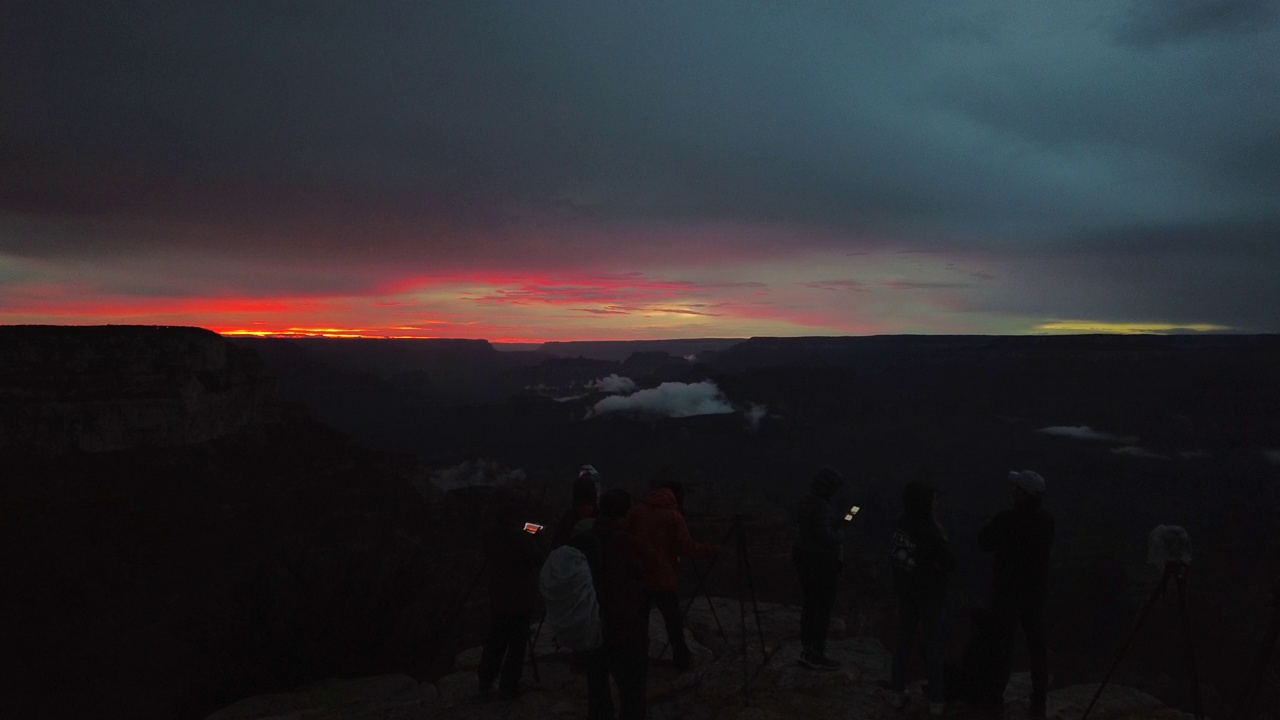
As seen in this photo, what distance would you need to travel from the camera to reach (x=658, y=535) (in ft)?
20.4

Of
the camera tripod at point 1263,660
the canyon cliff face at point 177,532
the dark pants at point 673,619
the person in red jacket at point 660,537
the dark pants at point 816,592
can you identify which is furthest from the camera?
the canyon cliff face at point 177,532

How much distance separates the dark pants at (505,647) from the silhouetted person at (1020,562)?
15.3ft

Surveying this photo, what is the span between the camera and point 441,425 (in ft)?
595

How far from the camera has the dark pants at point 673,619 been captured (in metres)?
6.44

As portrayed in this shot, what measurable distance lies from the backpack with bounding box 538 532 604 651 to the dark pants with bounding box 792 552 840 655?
272 cm

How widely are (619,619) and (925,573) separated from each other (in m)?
3.05

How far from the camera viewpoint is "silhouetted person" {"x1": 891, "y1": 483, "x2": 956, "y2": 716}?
5.80 metres

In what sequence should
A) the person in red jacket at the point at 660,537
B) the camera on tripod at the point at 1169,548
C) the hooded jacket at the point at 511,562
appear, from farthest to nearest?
the person in red jacket at the point at 660,537, the hooded jacket at the point at 511,562, the camera on tripod at the point at 1169,548

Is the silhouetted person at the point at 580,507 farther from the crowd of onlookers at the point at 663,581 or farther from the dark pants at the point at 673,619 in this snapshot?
the dark pants at the point at 673,619

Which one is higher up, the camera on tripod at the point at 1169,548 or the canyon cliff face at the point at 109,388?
the camera on tripod at the point at 1169,548

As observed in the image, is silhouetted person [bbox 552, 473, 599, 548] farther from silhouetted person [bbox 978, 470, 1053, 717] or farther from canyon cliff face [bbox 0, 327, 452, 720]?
canyon cliff face [bbox 0, 327, 452, 720]

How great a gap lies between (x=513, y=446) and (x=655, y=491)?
174808 mm

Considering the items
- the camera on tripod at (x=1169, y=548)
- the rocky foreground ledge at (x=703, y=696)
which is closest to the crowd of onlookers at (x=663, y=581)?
the rocky foreground ledge at (x=703, y=696)

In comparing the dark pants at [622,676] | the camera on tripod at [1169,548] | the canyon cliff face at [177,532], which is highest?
the camera on tripod at [1169,548]
